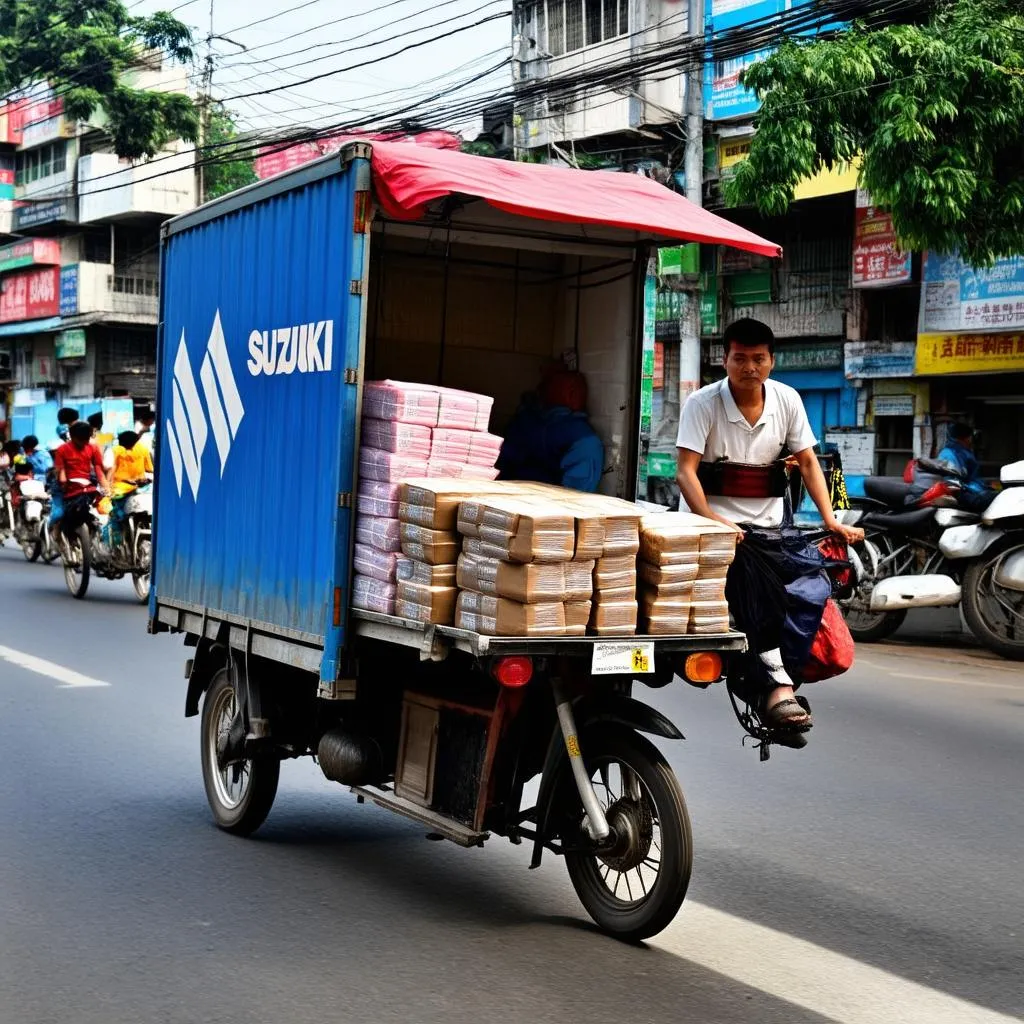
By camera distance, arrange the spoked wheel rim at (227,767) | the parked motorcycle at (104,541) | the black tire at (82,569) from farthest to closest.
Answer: the black tire at (82,569) → the parked motorcycle at (104,541) → the spoked wheel rim at (227,767)

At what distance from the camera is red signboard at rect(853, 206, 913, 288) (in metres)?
23.3

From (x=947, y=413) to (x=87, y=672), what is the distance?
16267 mm

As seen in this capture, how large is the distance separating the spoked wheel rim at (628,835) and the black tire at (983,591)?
303 inches

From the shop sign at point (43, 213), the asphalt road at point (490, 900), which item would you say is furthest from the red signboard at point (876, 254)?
the shop sign at point (43, 213)

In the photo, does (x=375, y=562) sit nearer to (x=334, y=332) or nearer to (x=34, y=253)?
(x=334, y=332)

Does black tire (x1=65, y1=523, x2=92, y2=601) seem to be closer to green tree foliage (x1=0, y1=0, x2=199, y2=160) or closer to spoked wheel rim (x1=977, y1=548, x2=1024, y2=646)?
spoked wheel rim (x1=977, y1=548, x2=1024, y2=646)

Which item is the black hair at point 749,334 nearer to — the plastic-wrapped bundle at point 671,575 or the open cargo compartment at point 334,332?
the open cargo compartment at point 334,332

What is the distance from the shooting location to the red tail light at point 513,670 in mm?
A: 4504

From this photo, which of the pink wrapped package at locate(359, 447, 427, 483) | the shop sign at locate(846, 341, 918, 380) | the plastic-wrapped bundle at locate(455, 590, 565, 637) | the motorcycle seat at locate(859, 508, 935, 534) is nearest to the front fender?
the motorcycle seat at locate(859, 508, 935, 534)

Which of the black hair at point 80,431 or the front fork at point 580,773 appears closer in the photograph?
the front fork at point 580,773

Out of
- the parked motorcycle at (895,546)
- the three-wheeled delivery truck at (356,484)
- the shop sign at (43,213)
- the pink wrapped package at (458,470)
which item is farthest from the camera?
the shop sign at (43,213)

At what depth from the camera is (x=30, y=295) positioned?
163ft

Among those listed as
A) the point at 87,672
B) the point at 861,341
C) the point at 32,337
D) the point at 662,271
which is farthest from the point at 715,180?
the point at 32,337

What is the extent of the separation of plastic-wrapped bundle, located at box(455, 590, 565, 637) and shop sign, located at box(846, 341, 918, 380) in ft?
66.1
